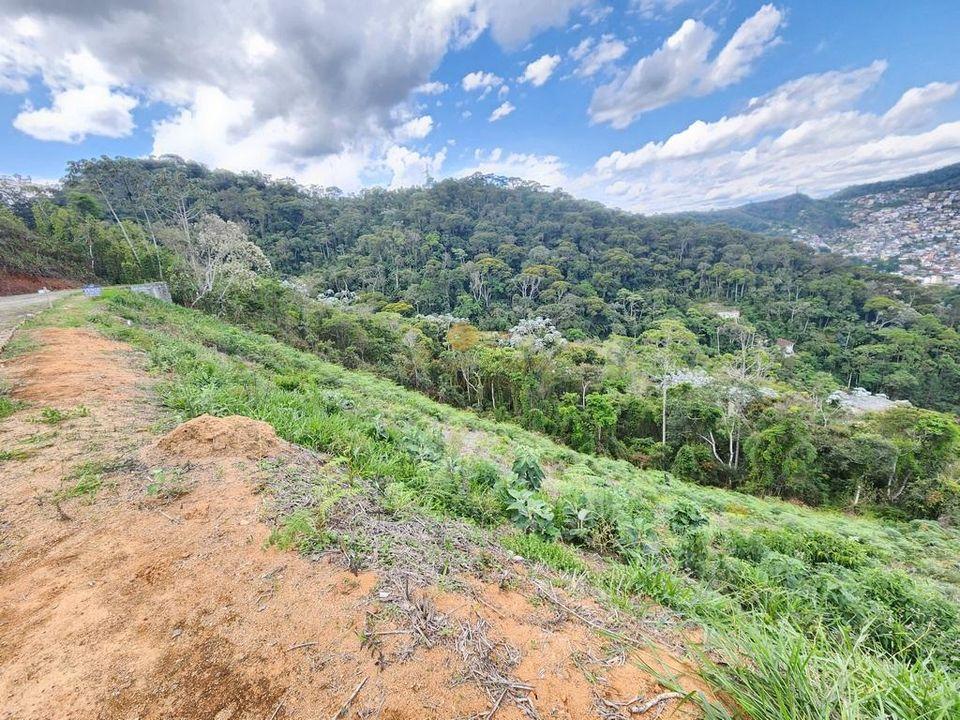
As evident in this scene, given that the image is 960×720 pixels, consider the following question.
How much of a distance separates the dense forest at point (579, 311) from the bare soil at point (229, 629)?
15587 millimetres

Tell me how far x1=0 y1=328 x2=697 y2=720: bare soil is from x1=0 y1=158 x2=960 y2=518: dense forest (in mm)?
15587

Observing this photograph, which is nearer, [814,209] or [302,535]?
[302,535]

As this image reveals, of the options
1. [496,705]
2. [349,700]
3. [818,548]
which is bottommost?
[818,548]

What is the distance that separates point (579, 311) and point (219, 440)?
41528 mm

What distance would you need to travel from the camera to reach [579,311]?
4266 centimetres

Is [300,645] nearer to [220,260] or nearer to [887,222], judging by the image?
[220,260]

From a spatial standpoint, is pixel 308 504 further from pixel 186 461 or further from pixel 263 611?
pixel 186 461

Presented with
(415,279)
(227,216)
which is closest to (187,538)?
(415,279)

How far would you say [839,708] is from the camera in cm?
157

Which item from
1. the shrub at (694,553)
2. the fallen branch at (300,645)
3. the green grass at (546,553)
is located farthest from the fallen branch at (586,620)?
the shrub at (694,553)

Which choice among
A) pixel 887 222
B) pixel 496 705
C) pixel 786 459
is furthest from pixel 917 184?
pixel 496 705

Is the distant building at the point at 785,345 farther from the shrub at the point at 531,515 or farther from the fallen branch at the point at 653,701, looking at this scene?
the fallen branch at the point at 653,701

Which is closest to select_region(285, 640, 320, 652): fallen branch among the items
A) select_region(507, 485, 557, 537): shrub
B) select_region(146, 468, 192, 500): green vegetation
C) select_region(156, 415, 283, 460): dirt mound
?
select_region(146, 468, 192, 500): green vegetation

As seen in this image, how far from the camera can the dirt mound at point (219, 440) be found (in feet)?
12.1
